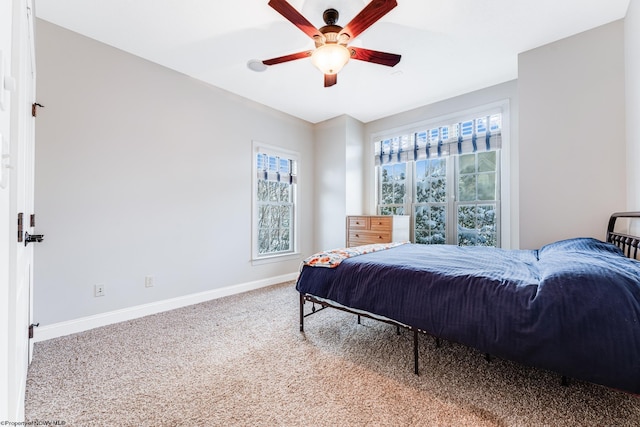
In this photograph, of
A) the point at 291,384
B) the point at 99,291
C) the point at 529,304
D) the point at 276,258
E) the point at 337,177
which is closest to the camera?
the point at 529,304

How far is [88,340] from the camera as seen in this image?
229 centimetres

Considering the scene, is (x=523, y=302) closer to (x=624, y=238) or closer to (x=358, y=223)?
(x=624, y=238)

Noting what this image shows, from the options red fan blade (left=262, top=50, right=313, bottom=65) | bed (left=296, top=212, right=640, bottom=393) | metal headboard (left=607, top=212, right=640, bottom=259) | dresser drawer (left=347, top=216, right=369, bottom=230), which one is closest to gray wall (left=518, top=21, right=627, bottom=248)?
metal headboard (left=607, top=212, right=640, bottom=259)

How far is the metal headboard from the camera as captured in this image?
1.87 meters

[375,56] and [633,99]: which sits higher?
[375,56]

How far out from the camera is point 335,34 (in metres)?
2.05

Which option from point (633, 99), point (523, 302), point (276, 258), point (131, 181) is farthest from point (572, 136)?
point (131, 181)

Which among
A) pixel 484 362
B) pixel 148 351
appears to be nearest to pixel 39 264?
pixel 148 351

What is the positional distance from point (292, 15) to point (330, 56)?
39 cm

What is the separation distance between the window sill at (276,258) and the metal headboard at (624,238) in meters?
3.65

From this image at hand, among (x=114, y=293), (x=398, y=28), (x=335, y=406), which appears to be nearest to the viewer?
(x=335, y=406)

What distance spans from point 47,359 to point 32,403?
2.01ft

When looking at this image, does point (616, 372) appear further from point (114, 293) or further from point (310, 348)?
point (114, 293)

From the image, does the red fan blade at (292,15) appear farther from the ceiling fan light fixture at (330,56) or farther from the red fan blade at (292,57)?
the red fan blade at (292,57)
